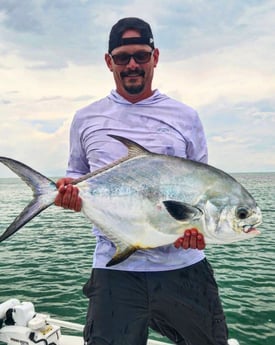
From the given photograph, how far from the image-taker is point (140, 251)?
3137mm

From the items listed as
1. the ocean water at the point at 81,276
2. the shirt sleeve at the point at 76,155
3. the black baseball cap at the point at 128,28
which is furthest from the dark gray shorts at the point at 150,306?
the ocean water at the point at 81,276

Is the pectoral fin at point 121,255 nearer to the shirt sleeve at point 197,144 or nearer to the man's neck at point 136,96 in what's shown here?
the shirt sleeve at point 197,144

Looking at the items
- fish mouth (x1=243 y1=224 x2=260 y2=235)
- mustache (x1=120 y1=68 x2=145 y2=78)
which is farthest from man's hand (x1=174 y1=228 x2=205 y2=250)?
mustache (x1=120 y1=68 x2=145 y2=78)

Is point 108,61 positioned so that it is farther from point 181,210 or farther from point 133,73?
point 181,210

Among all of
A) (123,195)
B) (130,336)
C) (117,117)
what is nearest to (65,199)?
(123,195)

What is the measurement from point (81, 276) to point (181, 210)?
8.82 m

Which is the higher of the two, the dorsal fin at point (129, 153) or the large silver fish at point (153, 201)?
the dorsal fin at point (129, 153)

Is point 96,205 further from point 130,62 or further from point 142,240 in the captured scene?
point 130,62

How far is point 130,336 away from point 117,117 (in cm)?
164

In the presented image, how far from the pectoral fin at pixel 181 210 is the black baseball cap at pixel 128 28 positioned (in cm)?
138

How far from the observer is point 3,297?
9383 mm

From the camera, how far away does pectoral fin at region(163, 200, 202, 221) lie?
8.82 ft

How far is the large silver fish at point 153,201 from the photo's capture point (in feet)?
9.02

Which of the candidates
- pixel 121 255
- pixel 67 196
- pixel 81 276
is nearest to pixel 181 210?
pixel 121 255
